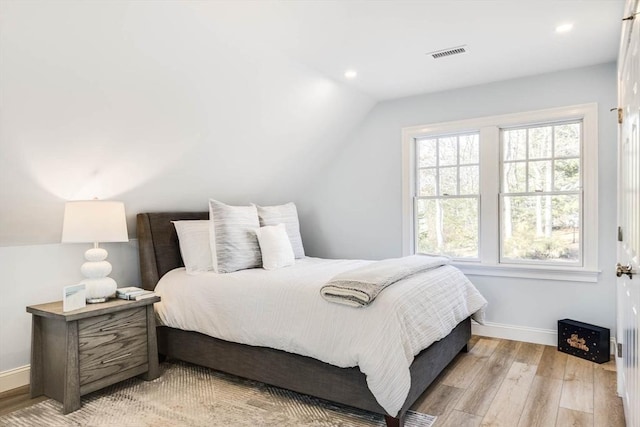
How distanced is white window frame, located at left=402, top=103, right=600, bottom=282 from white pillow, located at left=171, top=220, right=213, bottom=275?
2.03 meters

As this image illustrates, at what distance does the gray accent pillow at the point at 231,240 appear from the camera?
3232 mm

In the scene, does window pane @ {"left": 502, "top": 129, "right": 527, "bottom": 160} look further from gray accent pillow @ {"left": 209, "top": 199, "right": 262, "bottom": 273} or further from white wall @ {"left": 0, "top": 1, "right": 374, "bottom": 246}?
gray accent pillow @ {"left": 209, "top": 199, "right": 262, "bottom": 273}

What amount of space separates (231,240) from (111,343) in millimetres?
1097

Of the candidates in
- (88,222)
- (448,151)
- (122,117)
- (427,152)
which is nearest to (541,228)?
(448,151)

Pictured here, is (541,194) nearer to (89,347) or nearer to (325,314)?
(325,314)

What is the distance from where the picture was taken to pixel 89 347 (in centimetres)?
257

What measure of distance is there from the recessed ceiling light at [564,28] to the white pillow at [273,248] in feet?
8.29

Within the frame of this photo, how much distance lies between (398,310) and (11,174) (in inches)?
94.8

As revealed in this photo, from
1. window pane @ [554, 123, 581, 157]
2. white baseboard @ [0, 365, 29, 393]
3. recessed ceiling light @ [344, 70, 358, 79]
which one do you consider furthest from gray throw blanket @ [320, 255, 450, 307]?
white baseboard @ [0, 365, 29, 393]

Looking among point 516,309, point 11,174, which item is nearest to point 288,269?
point 11,174

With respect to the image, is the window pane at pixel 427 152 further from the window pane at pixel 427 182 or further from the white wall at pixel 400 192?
Result: the white wall at pixel 400 192

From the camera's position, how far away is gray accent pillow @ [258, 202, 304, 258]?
386 centimetres

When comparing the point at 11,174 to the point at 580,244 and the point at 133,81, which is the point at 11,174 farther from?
the point at 580,244

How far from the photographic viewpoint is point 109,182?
9.87ft
